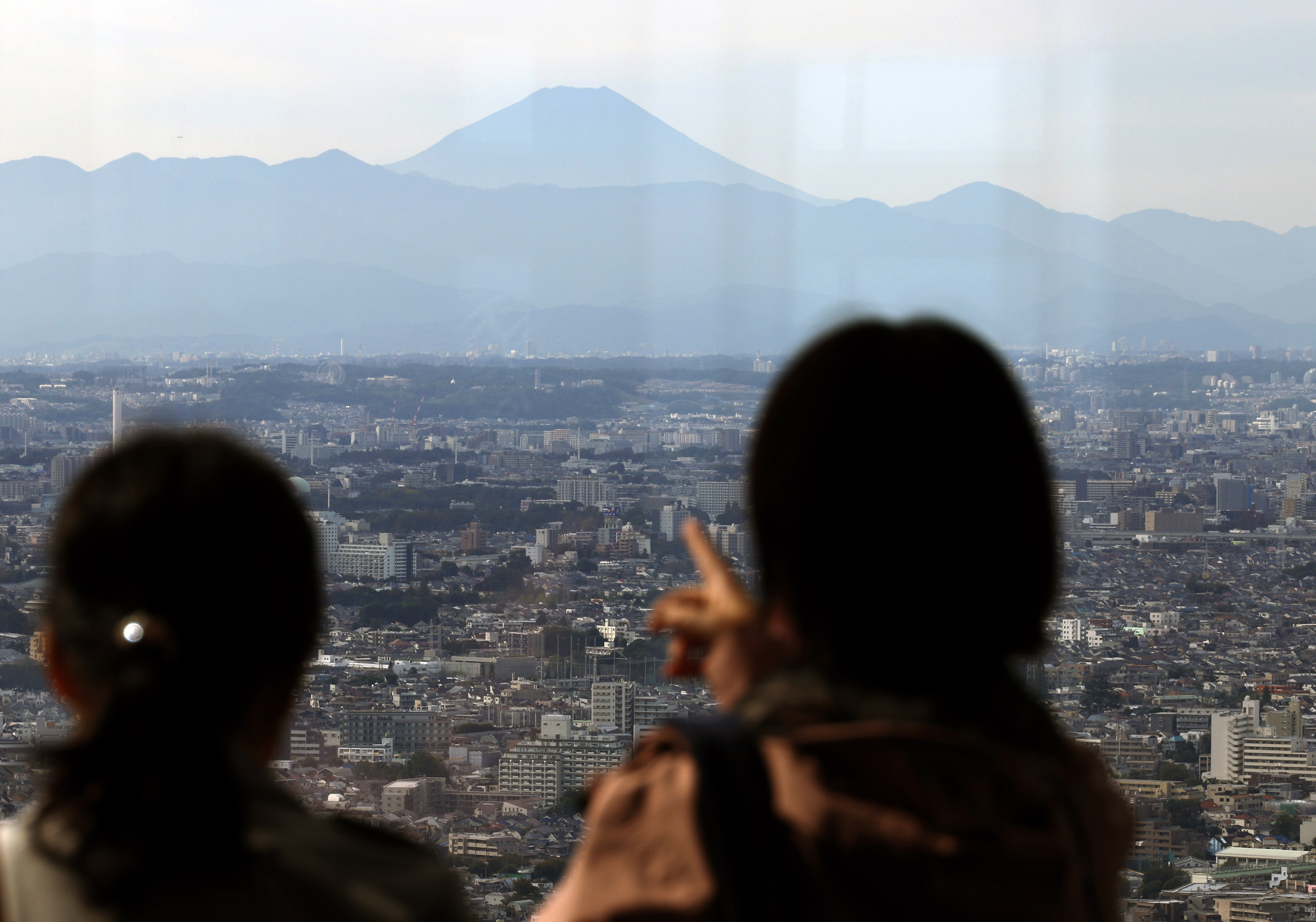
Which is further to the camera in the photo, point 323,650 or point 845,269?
point 845,269

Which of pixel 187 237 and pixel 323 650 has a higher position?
pixel 187 237

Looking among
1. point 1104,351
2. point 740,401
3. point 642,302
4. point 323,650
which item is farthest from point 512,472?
point 1104,351

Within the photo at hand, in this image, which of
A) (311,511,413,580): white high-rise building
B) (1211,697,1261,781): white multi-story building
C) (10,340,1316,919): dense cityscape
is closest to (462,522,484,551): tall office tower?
(10,340,1316,919): dense cityscape

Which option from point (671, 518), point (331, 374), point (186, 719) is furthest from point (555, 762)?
point (186, 719)

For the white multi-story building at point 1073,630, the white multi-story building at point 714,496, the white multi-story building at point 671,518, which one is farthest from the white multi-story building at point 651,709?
the white multi-story building at point 1073,630

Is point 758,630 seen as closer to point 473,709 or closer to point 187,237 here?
point 473,709
